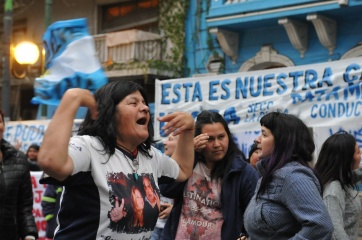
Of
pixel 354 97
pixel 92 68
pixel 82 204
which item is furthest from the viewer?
pixel 354 97

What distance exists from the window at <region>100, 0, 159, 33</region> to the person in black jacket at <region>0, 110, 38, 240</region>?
12.0 meters

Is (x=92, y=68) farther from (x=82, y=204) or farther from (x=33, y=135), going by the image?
(x=33, y=135)

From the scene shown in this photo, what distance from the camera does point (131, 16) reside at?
18.0m

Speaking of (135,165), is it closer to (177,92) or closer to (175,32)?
(177,92)

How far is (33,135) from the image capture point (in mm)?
→ 12766

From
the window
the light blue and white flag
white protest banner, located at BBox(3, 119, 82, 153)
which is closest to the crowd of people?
the light blue and white flag

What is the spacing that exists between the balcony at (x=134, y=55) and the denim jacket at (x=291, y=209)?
41.5 feet

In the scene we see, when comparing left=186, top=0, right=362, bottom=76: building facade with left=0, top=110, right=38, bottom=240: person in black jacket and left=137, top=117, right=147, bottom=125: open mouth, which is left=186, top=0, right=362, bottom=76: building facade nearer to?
left=0, top=110, right=38, bottom=240: person in black jacket

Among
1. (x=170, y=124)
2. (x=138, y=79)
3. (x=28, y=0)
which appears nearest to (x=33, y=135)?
(x=138, y=79)

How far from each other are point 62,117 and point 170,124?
784 millimetres

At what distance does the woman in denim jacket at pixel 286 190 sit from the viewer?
10.9 ft

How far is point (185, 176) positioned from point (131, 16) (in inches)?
573

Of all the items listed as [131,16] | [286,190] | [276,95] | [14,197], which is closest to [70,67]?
[286,190]

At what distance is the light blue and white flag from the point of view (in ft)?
13.3
